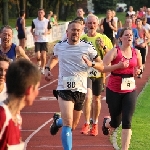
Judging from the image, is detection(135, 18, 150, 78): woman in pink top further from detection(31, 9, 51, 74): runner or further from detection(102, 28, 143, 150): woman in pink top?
detection(102, 28, 143, 150): woman in pink top

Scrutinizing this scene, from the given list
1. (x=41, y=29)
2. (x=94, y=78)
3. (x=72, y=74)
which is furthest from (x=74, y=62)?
(x=41, y=29)

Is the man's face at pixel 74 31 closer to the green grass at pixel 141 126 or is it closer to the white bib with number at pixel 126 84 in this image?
the white bib with number at pixel 126 84

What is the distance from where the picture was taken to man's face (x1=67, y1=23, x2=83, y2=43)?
9.21 m

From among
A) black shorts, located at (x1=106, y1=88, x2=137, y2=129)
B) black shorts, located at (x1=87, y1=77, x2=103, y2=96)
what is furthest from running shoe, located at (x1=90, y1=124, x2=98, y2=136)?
black shorts, located at (x1=106, y1=88, x2=137, y2=129)

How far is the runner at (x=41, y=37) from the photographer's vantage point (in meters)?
21.6

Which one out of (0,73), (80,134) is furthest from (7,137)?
(80,134)

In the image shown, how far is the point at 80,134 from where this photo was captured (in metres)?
11.6

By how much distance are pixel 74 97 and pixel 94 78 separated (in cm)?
213

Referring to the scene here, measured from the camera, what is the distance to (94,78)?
37.7 feet

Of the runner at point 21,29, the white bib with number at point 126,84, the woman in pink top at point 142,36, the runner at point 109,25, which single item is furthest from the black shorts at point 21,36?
the white bib with number at point 126,84

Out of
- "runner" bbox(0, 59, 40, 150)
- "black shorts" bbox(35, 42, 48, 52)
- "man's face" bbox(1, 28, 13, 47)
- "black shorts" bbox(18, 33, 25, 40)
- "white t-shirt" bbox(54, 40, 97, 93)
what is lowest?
"black shorts" bbox(18, 33, 25, 40)

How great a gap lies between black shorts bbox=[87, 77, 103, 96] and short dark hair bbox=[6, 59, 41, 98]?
689cm

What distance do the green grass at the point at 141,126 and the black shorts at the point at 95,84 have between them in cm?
82

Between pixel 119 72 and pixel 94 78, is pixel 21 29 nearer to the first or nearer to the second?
pixel 94 78
